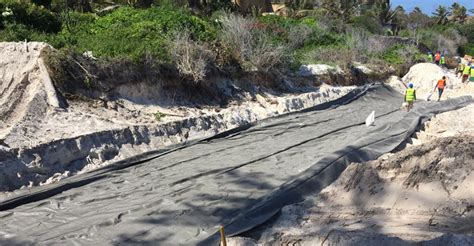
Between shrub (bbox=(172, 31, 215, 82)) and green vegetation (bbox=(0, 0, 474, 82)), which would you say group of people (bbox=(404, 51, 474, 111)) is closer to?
green vegetation (bbox=(0, 0, 474, 82))

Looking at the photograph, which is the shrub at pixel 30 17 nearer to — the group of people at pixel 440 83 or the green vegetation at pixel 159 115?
the green vegetation at pixel 159 115

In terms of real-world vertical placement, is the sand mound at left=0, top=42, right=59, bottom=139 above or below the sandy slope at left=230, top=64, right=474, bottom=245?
above

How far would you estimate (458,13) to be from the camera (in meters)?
62.2

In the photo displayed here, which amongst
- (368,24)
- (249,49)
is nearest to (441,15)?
(368,24)

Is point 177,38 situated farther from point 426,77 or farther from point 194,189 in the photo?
point 426,77

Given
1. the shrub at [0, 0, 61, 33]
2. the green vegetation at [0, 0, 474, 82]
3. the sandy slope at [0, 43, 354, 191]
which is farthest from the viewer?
the shrub at [0, 0, 61, 33]

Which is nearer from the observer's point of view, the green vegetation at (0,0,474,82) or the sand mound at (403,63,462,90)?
the green vegetation at (0,0,474,82)

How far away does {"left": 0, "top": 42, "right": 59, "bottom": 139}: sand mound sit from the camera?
389 inches

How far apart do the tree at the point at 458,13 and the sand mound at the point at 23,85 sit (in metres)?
62.9

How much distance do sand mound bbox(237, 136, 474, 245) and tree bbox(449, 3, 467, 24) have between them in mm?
62493

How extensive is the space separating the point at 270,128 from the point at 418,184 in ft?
20.7

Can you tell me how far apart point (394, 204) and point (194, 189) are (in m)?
3.09

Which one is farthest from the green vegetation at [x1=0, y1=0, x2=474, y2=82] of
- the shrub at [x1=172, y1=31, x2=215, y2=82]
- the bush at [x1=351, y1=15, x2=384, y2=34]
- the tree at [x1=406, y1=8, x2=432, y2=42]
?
the tree at [x1=406, y1=8, x2=432, y2=42]

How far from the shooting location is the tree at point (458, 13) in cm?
6203
